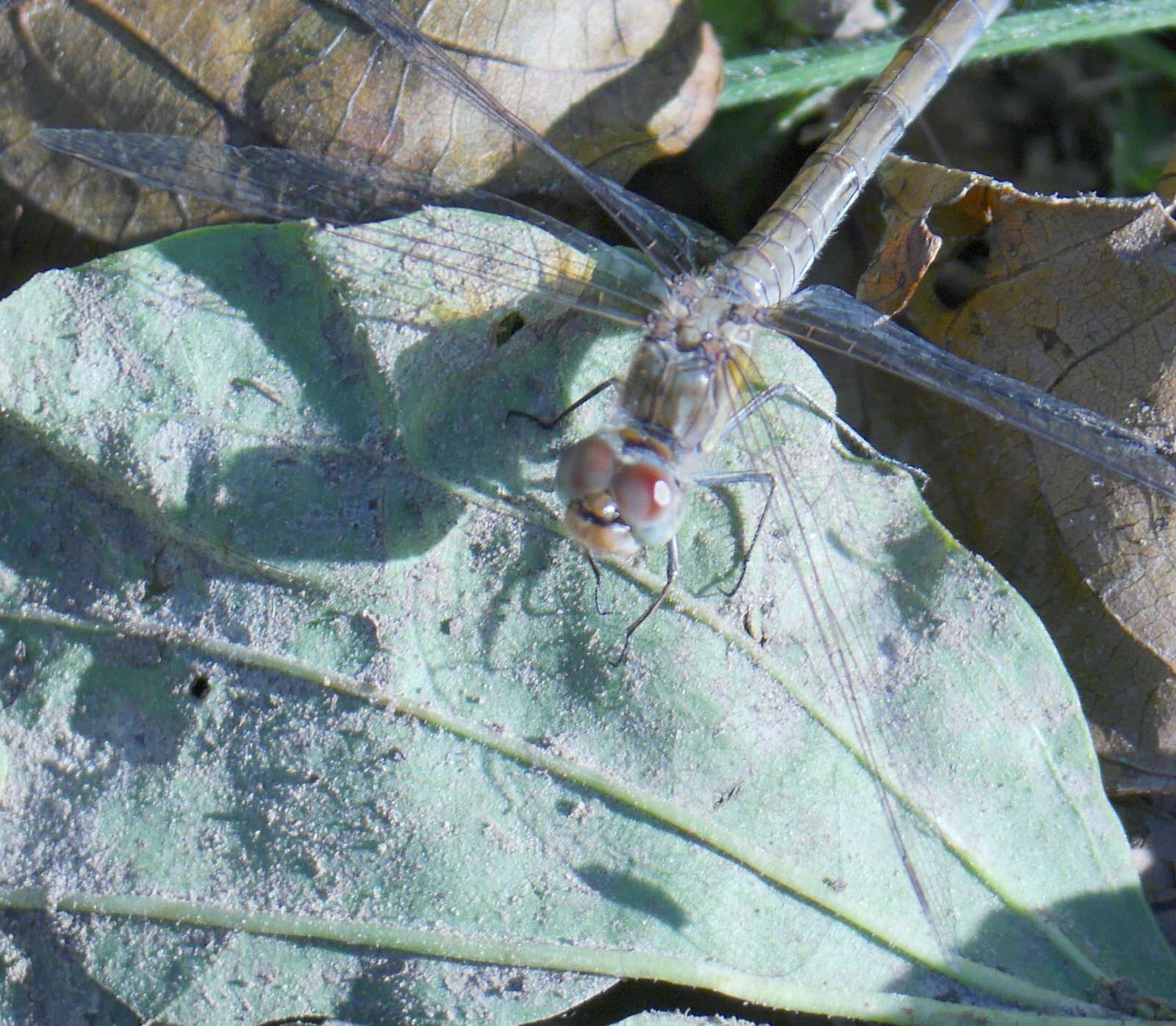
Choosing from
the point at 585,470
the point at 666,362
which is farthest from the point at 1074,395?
the point at 585,470

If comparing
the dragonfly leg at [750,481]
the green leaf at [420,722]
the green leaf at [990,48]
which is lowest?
the green leaf at [420,722]

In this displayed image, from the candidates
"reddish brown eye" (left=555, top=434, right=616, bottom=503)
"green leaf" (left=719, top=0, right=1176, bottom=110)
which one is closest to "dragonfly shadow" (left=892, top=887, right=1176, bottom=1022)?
"reddish brown eye" (left=555, top=434, right=616, bottom=503)

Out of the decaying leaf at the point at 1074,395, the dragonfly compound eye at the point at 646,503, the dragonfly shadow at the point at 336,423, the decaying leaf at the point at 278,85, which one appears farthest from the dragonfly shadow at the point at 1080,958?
the decaying leaf at the point at 278,85

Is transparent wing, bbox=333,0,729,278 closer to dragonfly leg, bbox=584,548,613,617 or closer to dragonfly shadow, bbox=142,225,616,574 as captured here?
dragonfly shadow, bbox=142,225,616,574

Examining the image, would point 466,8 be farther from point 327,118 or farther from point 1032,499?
point 1032,499

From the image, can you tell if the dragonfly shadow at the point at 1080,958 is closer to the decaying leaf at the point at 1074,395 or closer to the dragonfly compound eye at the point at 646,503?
the decaying leaf at the point at 1074,395

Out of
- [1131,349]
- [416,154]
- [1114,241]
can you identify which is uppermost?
[416,154]

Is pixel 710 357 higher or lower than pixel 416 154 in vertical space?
lower

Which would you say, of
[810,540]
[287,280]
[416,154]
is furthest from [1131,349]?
[287,280]
